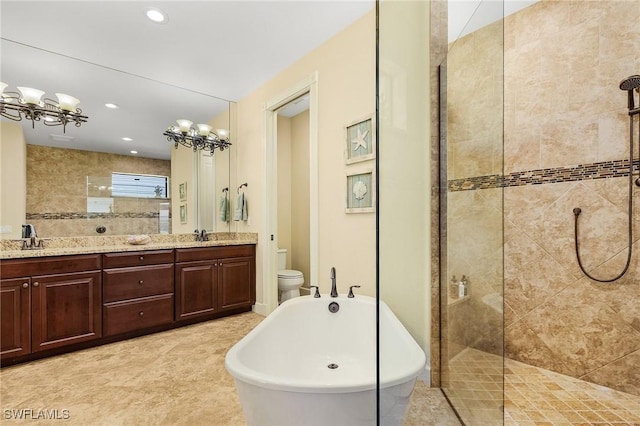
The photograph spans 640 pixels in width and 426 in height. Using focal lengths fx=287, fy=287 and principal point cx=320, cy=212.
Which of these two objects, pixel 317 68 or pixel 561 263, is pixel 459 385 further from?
pixel 317 68

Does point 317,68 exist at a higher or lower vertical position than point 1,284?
higher

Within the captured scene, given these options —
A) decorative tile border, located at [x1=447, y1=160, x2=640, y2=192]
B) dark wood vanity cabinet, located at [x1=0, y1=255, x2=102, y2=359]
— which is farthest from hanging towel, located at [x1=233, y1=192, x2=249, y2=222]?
decorative tile border, located at [x1=447, y1=160, x2=640, y2=192]

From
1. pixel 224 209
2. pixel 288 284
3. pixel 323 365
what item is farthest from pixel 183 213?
pixel 323 365

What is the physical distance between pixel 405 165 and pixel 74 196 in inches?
117

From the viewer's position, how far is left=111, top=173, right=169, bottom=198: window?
2881 mm

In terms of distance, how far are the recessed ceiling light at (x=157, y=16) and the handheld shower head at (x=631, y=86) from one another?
3054 mm

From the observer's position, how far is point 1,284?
1999mm

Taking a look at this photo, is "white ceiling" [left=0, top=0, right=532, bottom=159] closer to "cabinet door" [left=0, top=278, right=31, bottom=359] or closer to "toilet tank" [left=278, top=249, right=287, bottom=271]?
"cabinet door" [left=0, top=278, right=31, bottom=359]

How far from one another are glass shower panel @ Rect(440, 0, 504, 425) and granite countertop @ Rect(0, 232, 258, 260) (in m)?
2.39

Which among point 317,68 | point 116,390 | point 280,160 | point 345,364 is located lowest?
point 116,390

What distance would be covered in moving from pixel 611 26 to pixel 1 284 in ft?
14.1

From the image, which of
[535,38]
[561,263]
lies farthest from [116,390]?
[535,38]

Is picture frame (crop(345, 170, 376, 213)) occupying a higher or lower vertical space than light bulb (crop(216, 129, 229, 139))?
lower

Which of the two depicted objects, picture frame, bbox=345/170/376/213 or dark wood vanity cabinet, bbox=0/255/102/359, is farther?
picture frame, bbox=345/170/376/213
